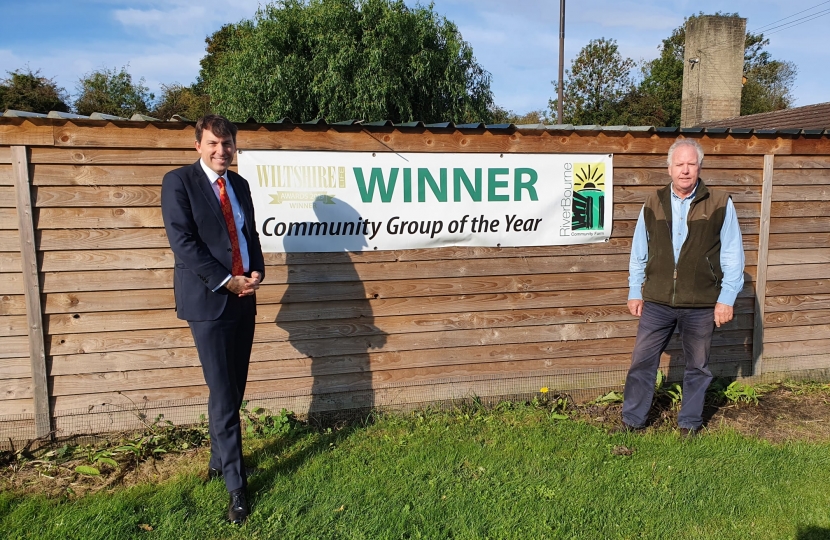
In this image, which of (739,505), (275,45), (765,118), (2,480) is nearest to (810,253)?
(739,505)

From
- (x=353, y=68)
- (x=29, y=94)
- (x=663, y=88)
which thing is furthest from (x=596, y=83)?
(x=29, y=94)

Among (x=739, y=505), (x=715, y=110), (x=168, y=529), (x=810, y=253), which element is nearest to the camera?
(x=168, y=529)

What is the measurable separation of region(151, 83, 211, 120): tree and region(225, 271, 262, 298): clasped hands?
35754 mm

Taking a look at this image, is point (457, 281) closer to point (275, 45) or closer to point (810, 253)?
point (810, 253)

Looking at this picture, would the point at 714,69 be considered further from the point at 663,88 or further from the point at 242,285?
the point at 242,285

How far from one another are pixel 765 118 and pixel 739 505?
17.9 m

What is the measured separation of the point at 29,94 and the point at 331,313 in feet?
119

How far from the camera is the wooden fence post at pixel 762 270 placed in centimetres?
514

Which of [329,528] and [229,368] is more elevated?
[229,368]

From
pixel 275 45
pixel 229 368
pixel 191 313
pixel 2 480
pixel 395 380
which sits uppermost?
pixel 275 45

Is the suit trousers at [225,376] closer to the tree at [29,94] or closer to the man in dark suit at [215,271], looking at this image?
the man in dark suit at [215,271]

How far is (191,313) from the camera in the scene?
3.17 meters

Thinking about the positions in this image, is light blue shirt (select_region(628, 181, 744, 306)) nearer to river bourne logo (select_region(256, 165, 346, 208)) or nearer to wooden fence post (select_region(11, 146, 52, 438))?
river bourne logo (select_region(256, 165, 346, 208))

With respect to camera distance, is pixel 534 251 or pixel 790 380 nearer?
pixel 534 251
